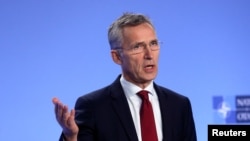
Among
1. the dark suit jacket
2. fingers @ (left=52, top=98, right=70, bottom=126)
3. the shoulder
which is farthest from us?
the shoulder

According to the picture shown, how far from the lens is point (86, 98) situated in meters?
1.76

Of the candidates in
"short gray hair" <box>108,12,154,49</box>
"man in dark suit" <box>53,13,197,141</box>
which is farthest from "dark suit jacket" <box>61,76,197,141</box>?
"short gray hair" <box>108,12,154,49</box>

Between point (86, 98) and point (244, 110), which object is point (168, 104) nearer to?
point (86, 98)

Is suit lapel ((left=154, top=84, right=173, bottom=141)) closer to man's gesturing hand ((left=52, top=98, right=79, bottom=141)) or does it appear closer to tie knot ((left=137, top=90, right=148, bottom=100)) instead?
tie knot ((left=137, top=90, right=148, bottom=100))

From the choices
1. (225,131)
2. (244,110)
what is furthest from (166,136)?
(244,110)

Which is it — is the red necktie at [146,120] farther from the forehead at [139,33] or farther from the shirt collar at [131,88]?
the forehead at [139,33]

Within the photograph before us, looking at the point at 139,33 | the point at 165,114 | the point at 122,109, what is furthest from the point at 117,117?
the point at 139,33

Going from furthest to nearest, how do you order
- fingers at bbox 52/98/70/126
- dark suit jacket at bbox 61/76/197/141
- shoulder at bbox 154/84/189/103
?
shoulder at bbox 154/84/189/103 < dark suit jacket at bbox 61/76/197/141 < fingers at bbox 52/98/70/126

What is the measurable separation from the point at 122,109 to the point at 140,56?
192mm

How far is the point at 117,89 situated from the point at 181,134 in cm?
27

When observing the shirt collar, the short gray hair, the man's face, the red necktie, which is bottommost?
the red necktie

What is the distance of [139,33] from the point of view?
1.76 meters

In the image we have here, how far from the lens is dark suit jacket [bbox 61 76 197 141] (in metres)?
1.69

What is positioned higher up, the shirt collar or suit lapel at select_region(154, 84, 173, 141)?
the shirt collar
